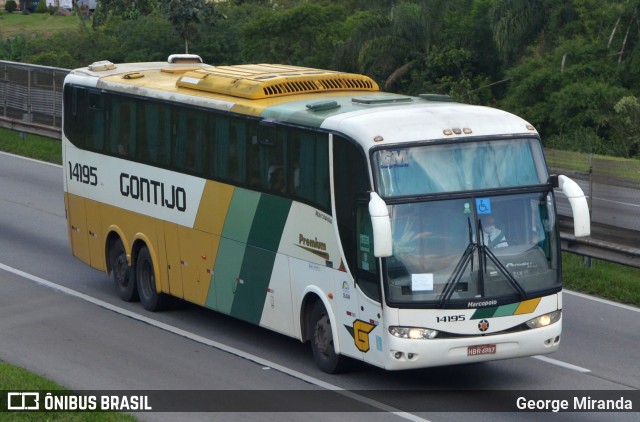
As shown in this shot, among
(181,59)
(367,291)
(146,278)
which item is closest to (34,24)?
(181,59)

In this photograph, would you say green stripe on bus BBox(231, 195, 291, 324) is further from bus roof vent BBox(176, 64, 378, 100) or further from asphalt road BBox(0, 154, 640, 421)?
bus roof vent BBox(176, 64, 378, 100)

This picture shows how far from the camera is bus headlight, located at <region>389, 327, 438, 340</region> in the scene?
11.9m

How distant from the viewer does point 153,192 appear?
16.7 metres

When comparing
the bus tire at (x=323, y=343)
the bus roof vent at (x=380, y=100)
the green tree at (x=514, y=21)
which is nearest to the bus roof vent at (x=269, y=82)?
the bus roof vent at (x=380, y=100)

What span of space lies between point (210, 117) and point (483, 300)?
4950mm

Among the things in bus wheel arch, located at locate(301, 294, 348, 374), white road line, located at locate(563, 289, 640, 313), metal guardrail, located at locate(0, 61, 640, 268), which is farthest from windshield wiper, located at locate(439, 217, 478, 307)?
metal guardrail, located at locate(0, 61, 640, 268)

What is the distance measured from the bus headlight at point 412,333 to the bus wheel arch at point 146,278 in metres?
5.69

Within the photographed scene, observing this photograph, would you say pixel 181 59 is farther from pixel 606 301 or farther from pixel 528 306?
pixel 528 306

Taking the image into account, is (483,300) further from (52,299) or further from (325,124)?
(52,299)

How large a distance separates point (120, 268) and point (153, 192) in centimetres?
178

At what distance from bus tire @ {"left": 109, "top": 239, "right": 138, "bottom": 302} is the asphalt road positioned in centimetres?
22

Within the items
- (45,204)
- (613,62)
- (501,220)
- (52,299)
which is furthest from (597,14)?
(501,220)

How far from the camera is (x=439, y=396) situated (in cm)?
1250

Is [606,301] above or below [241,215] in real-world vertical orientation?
below
